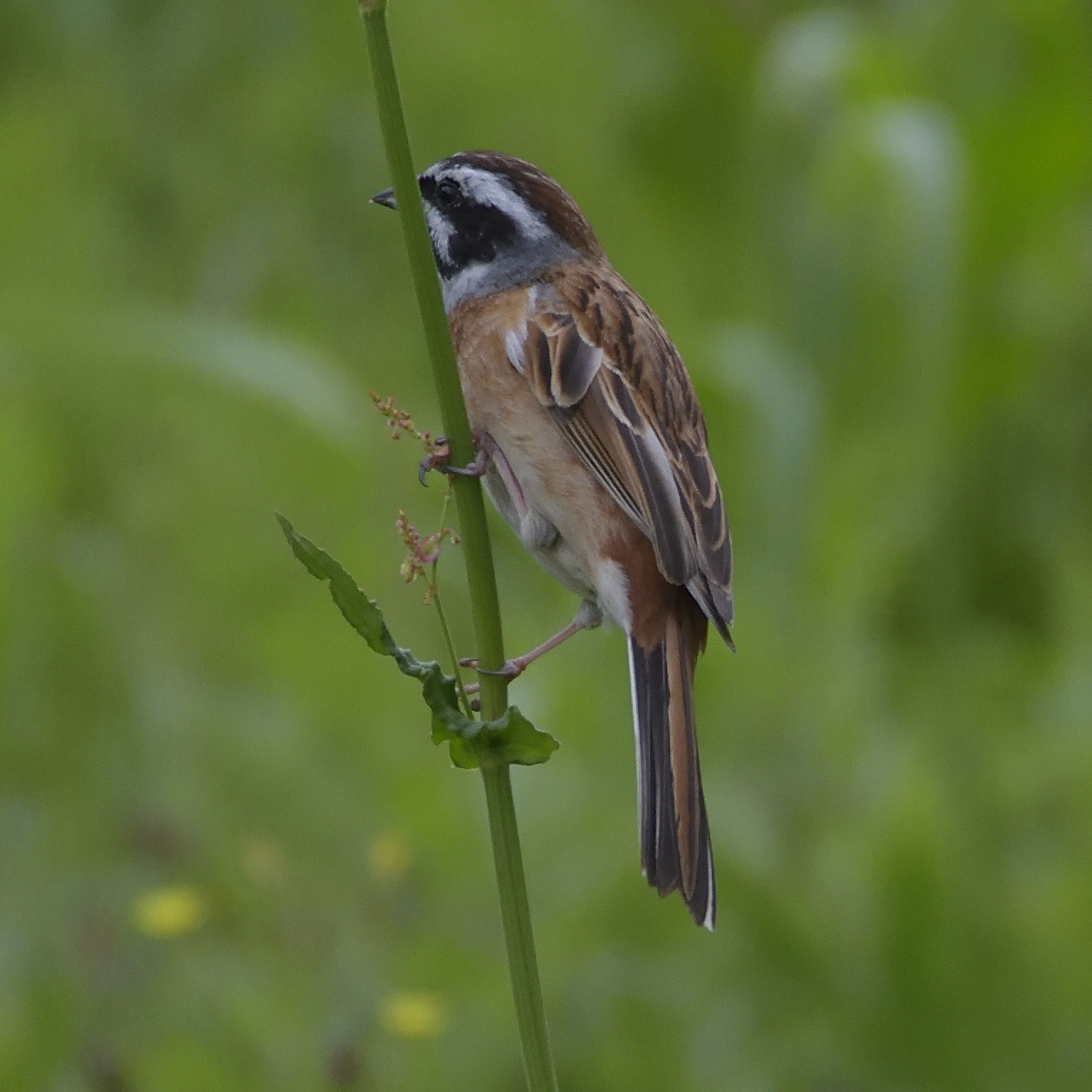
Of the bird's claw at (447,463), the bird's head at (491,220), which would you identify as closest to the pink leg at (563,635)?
the bird's claw at (447,463)

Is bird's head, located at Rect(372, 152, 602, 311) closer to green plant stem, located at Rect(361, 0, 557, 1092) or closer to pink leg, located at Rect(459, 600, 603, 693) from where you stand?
pink leg, located at Rect(459, 600, 603, 693)

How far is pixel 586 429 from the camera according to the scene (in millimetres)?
3363

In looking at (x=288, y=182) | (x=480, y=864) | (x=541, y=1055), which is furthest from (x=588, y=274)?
(x=288, y=182)

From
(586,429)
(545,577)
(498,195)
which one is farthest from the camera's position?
(545,577)

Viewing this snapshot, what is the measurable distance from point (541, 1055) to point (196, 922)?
6.25 ft

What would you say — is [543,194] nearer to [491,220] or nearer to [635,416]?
[491,220]

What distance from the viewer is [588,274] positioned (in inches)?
146

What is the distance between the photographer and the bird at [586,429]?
10.3 ft

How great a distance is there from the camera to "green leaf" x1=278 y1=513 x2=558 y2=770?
211 cm

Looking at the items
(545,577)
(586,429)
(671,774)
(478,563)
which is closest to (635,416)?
(586,429)

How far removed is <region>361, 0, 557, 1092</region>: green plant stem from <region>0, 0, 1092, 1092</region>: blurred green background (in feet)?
5.29

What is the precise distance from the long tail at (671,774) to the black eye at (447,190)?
0.91 meters

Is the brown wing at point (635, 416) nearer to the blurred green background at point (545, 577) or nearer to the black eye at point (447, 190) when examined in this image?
the black eye at point (447, 190)

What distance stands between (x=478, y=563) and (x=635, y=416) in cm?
138
